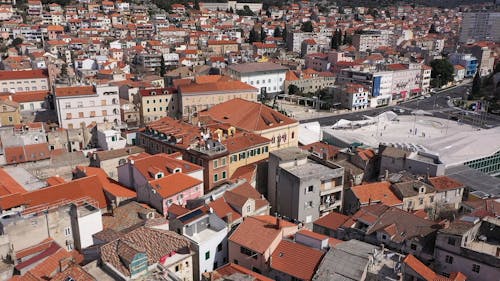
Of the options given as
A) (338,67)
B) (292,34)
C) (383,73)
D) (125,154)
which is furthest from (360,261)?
(292,34)

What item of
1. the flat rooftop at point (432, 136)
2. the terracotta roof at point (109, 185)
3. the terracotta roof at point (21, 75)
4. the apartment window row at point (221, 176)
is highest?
the terracotta roof at point (21, 75)

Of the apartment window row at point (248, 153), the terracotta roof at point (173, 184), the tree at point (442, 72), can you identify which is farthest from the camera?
the tree at point (442, 72)

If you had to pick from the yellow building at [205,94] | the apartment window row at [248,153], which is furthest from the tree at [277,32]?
the apartment window row at [248,153]

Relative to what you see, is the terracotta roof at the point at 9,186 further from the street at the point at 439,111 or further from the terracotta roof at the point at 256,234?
the street at the point at 439,111

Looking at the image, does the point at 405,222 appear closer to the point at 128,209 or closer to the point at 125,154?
the point at 128,209

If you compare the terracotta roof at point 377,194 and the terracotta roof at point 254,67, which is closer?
the terracotta roof at point 377,194

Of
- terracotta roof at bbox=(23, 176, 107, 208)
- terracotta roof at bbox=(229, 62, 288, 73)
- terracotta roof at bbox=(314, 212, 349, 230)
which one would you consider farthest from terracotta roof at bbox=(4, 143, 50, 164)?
terracotta roof at bbox=(229, 62, 288, 73)

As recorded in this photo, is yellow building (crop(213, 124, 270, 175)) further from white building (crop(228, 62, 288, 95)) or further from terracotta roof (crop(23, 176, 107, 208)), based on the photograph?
white building (crop(228, 62, 288, 95))

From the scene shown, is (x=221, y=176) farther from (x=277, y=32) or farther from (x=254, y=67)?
(x=277, y=32)
